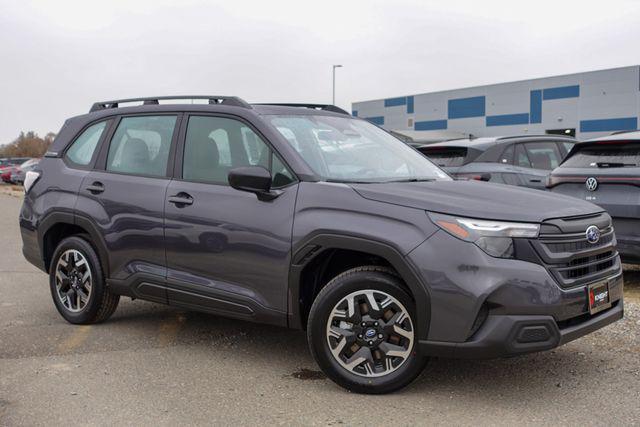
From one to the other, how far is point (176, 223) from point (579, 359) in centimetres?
288

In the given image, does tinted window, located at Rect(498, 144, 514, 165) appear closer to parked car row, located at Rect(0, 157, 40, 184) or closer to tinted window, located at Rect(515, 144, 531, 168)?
tinted window, located at Rect(515, 144, 531, 168)

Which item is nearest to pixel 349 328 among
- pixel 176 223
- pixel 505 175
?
pixel 176 223

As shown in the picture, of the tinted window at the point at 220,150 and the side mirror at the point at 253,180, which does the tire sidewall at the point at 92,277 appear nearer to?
the tinted window at the point at 220,150

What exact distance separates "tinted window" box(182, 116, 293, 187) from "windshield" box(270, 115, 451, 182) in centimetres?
19

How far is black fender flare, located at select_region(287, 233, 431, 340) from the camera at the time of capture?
12.4 ft

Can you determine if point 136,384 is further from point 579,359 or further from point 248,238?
point 579,359

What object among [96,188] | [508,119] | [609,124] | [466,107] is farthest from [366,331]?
[466,107]

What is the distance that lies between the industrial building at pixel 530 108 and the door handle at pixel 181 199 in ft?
106

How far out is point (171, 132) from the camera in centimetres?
520

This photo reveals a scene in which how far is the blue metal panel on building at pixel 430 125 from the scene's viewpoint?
150 feet

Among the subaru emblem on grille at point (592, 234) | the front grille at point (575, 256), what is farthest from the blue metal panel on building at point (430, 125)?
the subaru emblem on grille at point (592, 234)

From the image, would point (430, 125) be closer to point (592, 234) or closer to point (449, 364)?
point (449, 364)

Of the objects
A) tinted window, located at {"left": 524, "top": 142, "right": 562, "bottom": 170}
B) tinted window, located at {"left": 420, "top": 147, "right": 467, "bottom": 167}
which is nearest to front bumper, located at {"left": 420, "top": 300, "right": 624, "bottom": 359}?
tinted window, located at {"left": 420, "top": 147, "right": 467, "bottom": 167}

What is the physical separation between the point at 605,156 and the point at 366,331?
4.06 m
